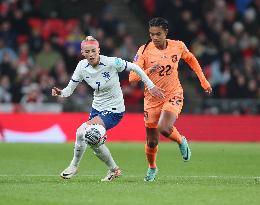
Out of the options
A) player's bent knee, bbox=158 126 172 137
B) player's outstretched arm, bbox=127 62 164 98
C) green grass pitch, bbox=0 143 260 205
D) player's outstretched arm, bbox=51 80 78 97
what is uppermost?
player's outstretched arm, bbox=127 62 164 98

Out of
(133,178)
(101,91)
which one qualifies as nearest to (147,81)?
(101,91)

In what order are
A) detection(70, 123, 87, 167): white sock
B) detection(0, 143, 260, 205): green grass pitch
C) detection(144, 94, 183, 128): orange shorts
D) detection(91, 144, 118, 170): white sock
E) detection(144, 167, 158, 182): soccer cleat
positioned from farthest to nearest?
detection(144, 94, 183, 128): orange shorts < detection(144, 167, 158, 182): soccer cleat < detection(91, 144, 118, 170): white sock < detection(70, 123, 87, 167): white sock < detection(0, 143, 260, 205): green grass pitch

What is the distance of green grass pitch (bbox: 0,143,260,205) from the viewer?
1083cm

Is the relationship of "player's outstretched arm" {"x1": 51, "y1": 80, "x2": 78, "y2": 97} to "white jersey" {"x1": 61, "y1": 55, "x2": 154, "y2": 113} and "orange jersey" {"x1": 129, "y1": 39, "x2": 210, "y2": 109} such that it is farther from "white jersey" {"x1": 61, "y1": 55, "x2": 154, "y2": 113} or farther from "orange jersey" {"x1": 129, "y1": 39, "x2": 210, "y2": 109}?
"orange jersey" {"x1": 129, "y1": 39, "x2": 210, "y2": 109}

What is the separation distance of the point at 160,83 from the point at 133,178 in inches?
60.4

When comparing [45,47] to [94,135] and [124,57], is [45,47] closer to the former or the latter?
[124,57]

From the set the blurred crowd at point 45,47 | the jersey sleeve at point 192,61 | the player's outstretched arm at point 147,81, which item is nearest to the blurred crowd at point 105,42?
the blurred crowd at point 45,47

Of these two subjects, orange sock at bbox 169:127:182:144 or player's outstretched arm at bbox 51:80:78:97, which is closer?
player's outstretched arm at bbox 51:80:78:97

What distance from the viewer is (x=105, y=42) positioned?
26.0 m

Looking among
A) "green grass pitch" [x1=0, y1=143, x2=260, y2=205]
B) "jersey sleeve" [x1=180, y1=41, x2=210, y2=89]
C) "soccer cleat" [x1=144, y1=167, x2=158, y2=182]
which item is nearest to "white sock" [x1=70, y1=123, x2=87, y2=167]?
"green grass pitch" [x1=0, y1=143, x2=260, y2=205]

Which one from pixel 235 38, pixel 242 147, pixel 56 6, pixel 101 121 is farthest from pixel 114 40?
pixel 101 121

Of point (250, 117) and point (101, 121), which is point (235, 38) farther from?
point (101, 121)

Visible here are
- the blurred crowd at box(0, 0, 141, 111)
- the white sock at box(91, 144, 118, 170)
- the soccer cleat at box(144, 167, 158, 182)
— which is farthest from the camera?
the blurred crowd at box(0, 0, 141, 111)

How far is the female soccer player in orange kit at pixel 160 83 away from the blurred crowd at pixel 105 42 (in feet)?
33.8
